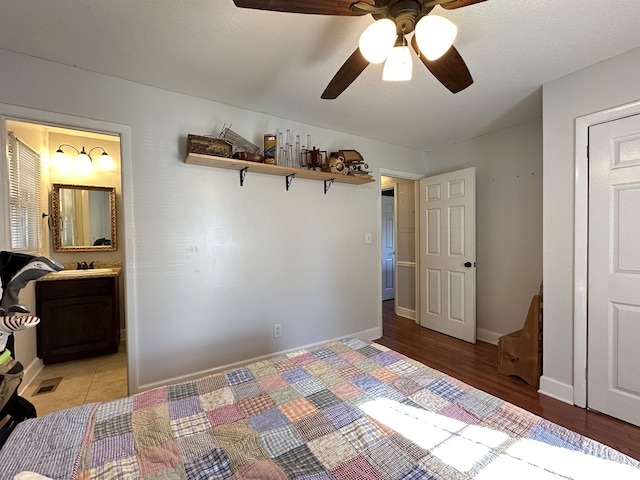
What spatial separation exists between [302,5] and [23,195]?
2.78 m

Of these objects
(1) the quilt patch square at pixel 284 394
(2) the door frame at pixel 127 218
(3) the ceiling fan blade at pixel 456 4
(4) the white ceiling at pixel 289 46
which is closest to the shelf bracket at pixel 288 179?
(4) the white ceiling at pixel 289 46

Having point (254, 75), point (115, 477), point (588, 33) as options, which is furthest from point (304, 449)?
point (588, 33)

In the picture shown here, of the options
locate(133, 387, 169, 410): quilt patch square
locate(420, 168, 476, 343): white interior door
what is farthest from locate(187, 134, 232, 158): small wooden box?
locate(420, 168, 476, 343): white interior door

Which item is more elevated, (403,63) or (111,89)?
(111,89)

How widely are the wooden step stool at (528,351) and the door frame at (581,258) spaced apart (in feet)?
0.93

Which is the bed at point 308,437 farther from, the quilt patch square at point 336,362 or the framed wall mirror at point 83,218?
the framed wall mirror at point 83,218

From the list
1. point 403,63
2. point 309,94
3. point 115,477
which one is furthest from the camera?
point 309,94

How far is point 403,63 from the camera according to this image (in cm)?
132

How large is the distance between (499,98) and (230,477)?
9.67 feet

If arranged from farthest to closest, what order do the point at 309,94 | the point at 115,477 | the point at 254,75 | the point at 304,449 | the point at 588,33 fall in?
the point at 309,94
the point at 254,75
the point at 588,33
the point at 304,449
the point at 115,477

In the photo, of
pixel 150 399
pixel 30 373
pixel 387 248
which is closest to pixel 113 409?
pixel 150 399

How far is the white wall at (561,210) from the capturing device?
196 centimetres

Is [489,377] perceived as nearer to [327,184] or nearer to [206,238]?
[327,184]

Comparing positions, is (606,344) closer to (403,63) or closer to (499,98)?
(499,98)
